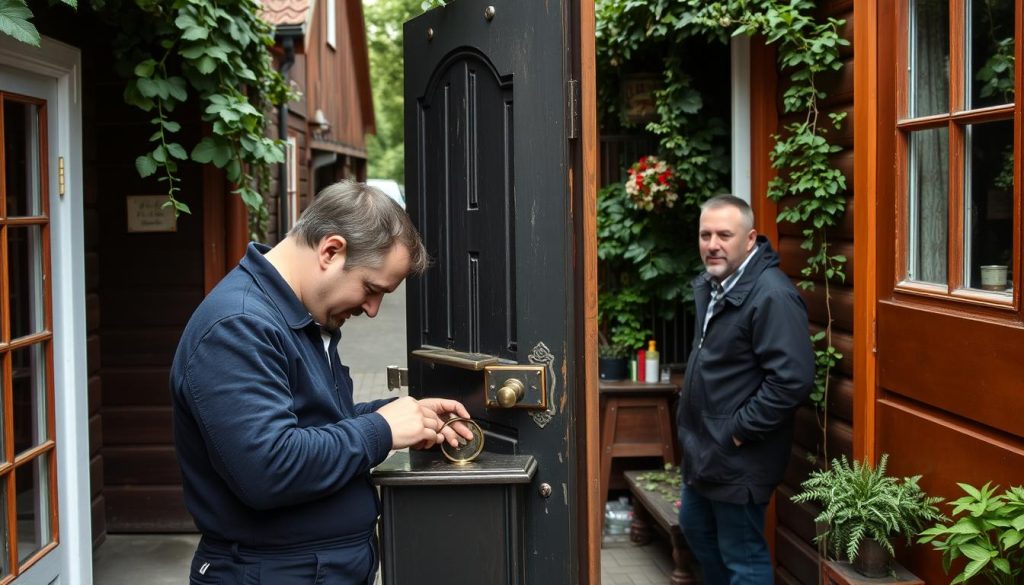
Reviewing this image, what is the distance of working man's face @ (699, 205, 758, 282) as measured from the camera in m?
3.79

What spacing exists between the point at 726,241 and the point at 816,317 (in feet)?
1.93

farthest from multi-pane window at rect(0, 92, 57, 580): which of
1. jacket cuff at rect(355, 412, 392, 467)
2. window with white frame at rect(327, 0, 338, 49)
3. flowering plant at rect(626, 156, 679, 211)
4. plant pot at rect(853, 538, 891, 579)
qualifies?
window with white frame at rect(327, 0, 338, 49)

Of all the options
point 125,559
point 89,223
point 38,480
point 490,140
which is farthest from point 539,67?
point 125,559

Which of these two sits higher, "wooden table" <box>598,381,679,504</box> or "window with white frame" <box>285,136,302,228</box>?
"window with white frame" <box>285,136,302,228</box>

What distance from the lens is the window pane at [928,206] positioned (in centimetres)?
295

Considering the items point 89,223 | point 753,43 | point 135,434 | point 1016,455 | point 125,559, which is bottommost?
point 125,559

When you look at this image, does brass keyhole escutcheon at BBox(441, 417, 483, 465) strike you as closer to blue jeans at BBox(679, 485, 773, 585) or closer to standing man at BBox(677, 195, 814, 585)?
standing man at BBox(677, 195, 814, 585)

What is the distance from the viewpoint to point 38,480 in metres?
3.69

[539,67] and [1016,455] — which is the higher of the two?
[539,67]

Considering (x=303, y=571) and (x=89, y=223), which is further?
(x=89, y=223)

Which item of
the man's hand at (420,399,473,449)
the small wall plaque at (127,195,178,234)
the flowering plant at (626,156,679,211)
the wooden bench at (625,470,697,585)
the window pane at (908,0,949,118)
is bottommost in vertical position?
the wooden bench at (625,470,697,585)

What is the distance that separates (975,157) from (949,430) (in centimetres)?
79

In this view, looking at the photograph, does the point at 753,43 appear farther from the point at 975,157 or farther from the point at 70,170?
the point at 70,170

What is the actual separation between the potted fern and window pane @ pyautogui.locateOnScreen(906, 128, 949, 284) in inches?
24.6
